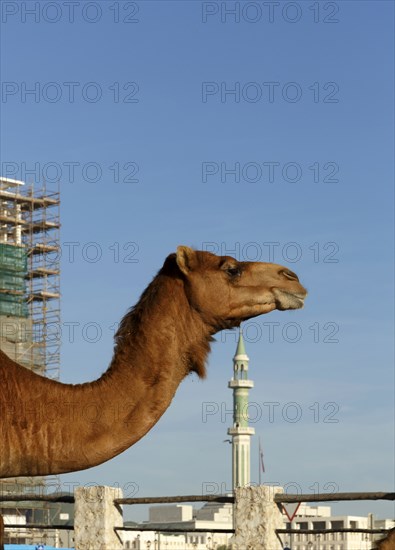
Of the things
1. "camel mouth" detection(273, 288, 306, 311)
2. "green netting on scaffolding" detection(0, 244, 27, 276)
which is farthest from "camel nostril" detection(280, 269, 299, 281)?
"green netting on scaffolding" detection(0, 244, 27, 276)

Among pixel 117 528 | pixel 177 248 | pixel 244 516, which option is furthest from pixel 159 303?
pixel 117 528

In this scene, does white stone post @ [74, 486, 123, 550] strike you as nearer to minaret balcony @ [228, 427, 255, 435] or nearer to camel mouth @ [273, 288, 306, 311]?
camel mouth @ [273, 288, 306, 311]

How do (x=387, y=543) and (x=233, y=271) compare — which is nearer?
(x=387, y=543)

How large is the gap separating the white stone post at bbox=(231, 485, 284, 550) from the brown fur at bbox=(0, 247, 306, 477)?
6562mm

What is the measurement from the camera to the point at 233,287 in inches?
282

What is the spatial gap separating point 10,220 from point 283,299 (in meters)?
84.6

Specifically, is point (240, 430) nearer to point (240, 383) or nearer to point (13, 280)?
point (240, 383)

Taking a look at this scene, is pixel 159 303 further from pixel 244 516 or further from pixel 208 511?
pixel 208 511

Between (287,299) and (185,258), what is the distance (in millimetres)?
724

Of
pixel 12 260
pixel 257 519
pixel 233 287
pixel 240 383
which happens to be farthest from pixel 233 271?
pixel 240 383

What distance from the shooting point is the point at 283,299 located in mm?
7180

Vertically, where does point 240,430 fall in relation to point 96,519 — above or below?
above

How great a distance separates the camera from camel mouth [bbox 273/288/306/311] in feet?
23.4

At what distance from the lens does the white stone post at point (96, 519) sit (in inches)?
557
